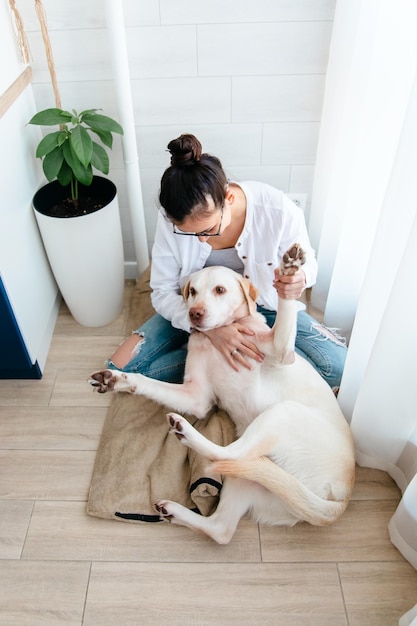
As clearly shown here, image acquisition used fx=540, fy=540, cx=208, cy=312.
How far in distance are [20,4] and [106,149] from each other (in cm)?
53

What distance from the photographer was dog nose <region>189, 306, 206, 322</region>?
4.85ft

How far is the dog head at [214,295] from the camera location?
149cm

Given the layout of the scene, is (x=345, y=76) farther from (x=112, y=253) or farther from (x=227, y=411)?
(x=227, y=411)

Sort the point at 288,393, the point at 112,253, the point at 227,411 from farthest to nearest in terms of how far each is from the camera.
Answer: the point at 112,253, the point at 227,411, the point at 288,393

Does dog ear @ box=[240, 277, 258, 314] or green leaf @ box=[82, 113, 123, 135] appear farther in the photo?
green leaf @ box=[82, 113, 123, 135]

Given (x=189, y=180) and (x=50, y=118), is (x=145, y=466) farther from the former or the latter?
(x=50, y=118)

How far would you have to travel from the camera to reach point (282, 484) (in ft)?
4.45

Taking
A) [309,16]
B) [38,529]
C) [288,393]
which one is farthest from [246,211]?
[38,529]

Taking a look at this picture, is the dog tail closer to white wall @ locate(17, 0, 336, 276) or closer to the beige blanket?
the beige blanket

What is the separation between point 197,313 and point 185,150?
0.43m

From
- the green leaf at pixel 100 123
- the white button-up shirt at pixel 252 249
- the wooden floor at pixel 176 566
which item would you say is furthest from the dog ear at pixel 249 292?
the green leaf at pixel 100 123

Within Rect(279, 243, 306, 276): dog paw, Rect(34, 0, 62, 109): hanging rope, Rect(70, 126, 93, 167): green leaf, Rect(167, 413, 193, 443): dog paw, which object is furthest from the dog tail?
Rect(34, 0, 62, 109): hanging rope

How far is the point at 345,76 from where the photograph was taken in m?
1.72

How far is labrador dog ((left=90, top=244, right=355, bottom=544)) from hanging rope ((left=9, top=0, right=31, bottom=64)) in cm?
98
